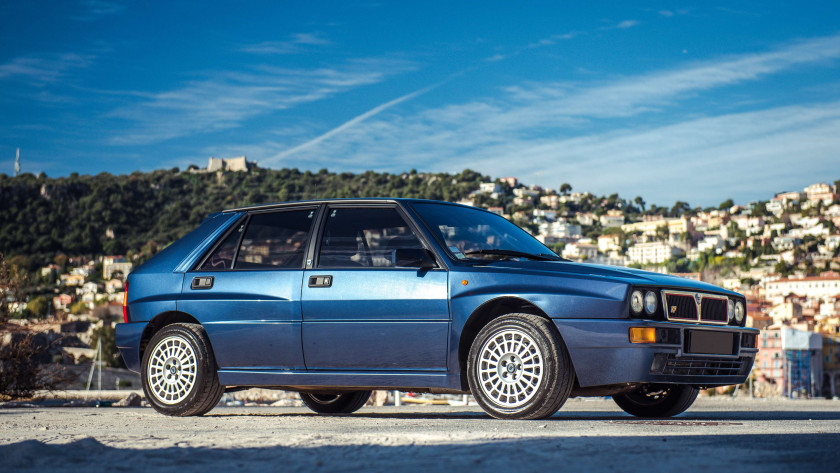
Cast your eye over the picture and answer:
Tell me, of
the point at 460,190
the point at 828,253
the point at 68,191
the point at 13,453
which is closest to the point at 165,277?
the point at 13,453

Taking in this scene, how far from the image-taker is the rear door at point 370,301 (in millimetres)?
6898

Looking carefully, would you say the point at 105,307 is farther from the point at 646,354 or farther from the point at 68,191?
the point at 646,354

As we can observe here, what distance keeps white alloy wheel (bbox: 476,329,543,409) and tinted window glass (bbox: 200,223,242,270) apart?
251 cm

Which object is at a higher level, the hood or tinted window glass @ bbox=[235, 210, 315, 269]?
tinted window glass @ bbox=[235, 210, 315, 269]

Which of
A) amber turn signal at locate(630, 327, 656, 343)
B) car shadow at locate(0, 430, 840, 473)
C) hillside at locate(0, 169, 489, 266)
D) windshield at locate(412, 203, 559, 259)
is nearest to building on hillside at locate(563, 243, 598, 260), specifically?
hillside at locate(0, 169, 489, 266)

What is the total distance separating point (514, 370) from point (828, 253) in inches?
7586

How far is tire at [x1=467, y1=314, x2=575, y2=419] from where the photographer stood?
6.45m

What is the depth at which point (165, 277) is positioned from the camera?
27.2 ft

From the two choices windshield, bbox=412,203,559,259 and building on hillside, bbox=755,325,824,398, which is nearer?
windshield, bbox=412,203,559,259

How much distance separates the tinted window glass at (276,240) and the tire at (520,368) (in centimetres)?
174

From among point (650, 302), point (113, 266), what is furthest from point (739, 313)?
point (113, 266)

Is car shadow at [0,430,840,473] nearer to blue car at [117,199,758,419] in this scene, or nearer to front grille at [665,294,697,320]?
blue car at [117,199,758,419]

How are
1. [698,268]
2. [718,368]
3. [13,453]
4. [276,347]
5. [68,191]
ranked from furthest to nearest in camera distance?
[698,268], [68,191], [276,347], [718,368], [13,453]

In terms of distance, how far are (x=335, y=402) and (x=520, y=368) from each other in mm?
2676
